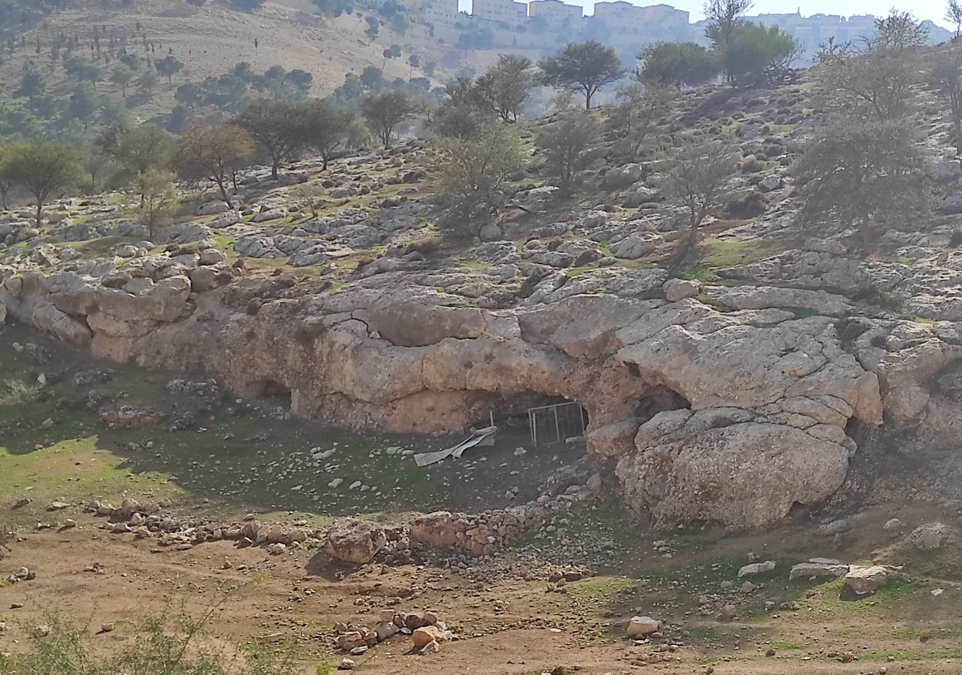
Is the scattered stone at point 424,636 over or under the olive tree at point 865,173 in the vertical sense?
under

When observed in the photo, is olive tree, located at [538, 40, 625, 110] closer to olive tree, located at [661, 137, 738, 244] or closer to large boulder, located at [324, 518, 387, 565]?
olive tree, located at [661, 137, 738, 244]

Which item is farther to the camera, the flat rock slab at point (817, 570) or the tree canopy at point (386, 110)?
the tree canopy at point (386, 110)

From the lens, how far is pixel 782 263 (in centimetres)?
2436

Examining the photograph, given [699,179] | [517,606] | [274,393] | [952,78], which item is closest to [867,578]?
[517,606]

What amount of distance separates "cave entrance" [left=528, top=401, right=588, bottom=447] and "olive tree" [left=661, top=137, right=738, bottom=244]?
8505mm

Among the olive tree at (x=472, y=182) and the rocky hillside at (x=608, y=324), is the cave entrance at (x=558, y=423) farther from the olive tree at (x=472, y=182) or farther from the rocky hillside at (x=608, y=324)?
the olive tree at (x=472, y=182)

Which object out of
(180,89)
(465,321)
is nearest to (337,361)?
(465,321)

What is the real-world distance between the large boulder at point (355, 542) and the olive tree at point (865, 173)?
649 inches

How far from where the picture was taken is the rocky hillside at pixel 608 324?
1769 centimetres

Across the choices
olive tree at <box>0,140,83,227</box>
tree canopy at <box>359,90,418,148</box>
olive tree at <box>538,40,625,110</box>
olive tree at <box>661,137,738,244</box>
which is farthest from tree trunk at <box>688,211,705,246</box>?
olive tree at <box>538,40,625,110</box>

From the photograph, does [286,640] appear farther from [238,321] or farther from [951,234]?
[951,234]

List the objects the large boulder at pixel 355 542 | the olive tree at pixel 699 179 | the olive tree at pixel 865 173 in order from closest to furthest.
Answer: the large boulder at pixel 355 542 → the olive tree at pixel 865 173 → the olive tree at pixel 699 179

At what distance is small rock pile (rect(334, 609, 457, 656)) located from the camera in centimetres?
1439

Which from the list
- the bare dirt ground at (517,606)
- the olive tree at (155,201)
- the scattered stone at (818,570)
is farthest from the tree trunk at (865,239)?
the olive tree at (155,201)
